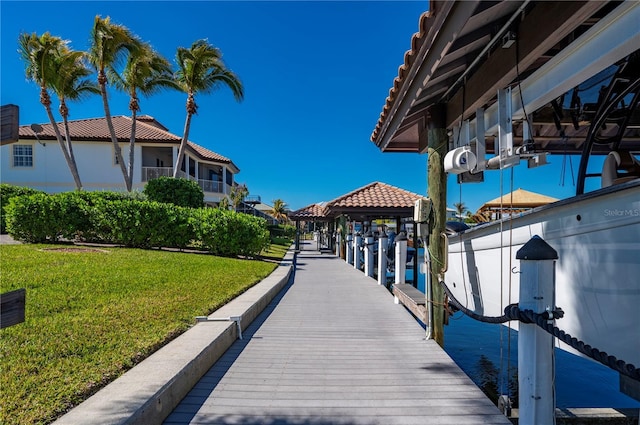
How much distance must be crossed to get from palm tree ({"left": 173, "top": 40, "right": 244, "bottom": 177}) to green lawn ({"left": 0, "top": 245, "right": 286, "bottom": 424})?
1384cm

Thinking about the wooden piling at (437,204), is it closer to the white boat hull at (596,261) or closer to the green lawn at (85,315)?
the white boat hull at (596,261)

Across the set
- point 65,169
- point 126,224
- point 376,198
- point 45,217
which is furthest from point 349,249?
point 65,169

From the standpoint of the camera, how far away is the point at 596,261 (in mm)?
2912

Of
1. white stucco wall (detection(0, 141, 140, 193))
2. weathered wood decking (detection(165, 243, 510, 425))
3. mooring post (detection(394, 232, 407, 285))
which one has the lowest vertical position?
weathered wood decking (detection(165, 243, 510, 425))

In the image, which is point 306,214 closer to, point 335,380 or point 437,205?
point 437,205

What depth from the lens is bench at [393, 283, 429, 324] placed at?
5.87 metres

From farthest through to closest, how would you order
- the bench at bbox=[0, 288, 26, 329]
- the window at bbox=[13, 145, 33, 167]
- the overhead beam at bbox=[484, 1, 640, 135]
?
the window at bbox=[13, 145, 33, 167], the overhead beam at bbox=[484, 1, 640, 135], the bench at bbox=[0, 288, 26, 329]

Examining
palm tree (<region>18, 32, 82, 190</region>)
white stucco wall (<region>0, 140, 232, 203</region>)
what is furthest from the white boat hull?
white stucco wall (<region>0, 140, 232, 203</region>)

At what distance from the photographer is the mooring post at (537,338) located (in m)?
2.55

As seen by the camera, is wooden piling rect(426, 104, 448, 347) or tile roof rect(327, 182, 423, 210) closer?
wooden piling rect(426, 104, 448, 347)

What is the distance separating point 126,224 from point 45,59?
12.8 m

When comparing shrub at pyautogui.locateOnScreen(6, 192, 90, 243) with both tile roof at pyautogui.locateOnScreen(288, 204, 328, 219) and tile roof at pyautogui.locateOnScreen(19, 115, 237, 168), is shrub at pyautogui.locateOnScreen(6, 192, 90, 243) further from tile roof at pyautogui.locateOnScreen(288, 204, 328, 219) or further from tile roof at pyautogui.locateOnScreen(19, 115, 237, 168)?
tile roof at pyautogui.locateOnScreen(19, 115, 237, 168)

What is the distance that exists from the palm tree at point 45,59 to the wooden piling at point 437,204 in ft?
72.6

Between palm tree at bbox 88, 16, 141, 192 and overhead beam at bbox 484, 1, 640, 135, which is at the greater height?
palm tree at bbox 88, 16, 141, 192
